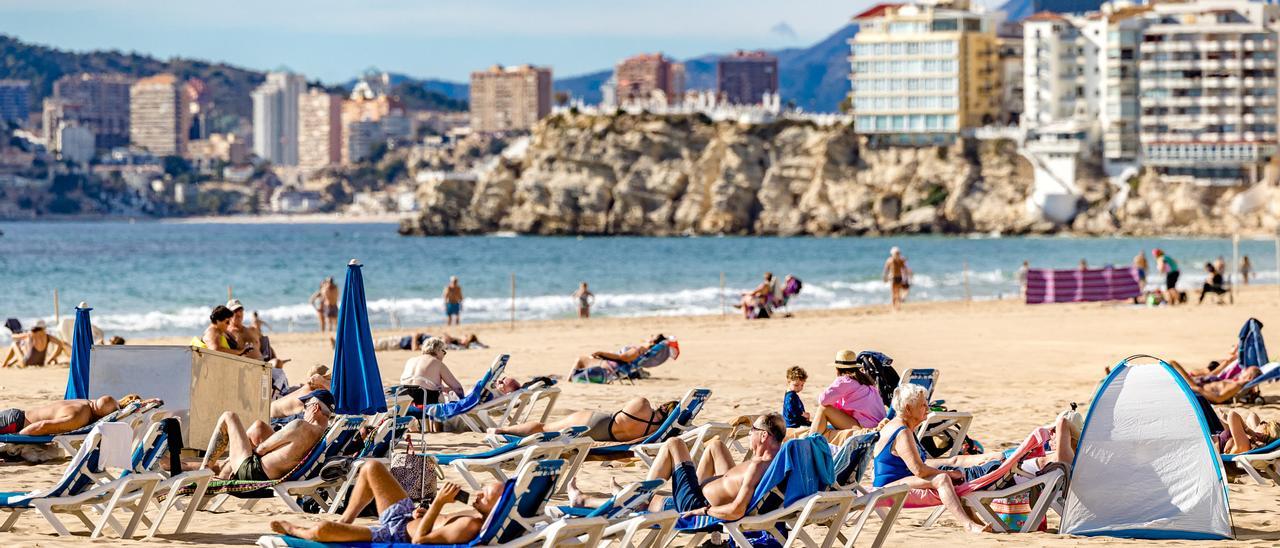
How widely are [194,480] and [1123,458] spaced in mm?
4396

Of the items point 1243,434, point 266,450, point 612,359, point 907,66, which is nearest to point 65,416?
point 266,450

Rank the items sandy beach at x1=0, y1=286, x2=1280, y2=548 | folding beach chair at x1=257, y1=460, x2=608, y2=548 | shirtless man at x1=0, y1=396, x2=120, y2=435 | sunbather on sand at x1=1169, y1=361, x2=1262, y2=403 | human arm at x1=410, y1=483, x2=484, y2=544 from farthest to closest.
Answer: sunbather on sand at x1=1169, y1=361, x2=1262, y2=403 → shirtless man at x1=0, y1=396, x2=120, y2=435 → sandy beach at x1=0, y1=286, x2=1280, y2=548 → human arm at x1=410, y1=483, x2=484, y2=544 → folding beach chair at x1=257, y1=460, x2=608, y2=548

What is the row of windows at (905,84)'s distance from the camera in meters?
101

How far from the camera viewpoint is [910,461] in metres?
7.68

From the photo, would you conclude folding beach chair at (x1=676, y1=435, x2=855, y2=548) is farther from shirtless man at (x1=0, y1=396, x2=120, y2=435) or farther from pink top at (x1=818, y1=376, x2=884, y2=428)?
shirtless man at (x1=0, y1=396, x2=120, y2=435)

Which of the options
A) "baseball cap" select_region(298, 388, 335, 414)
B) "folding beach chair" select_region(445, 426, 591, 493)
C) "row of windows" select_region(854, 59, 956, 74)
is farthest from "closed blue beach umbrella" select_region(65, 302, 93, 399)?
"row of windows" select_region(854, 59, 956, 74)

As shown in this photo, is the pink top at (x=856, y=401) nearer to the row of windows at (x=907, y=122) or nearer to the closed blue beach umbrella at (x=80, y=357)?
the closed blue beach umbrella at (x=80, y=357)

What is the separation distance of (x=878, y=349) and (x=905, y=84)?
282ft

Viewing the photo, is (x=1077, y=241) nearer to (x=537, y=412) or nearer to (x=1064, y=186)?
(x=1064, y=186)

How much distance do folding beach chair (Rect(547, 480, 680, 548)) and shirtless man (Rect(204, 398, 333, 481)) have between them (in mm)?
1594

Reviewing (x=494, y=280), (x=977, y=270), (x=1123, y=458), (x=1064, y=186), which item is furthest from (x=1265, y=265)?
(x=1123, y=458)

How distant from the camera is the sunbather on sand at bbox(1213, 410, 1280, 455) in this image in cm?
888

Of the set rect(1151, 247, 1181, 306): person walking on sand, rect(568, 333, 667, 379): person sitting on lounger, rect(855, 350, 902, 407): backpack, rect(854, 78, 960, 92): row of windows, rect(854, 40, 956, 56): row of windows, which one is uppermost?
rect(854, 40, 956, 56): row of windows

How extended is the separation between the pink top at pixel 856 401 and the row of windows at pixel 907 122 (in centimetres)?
9340
